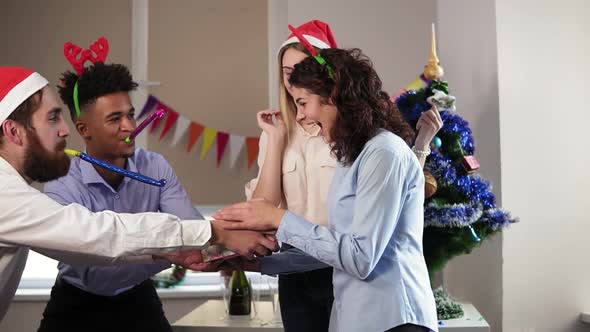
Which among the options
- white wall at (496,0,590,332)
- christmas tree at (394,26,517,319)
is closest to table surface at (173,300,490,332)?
christmas tree at (394,26,517,319)

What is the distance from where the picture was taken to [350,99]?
154 cm

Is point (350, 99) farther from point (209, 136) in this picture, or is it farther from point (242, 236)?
point (209, 136)

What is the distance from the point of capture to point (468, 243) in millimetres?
2447

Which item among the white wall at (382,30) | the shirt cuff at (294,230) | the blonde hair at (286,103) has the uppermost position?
the white wall at (382,30)

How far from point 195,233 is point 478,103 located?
1485 mm

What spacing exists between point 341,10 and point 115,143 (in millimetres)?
1616

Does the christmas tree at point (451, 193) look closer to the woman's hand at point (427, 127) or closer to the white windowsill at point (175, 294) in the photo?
the woman's hand at point (427, 127)

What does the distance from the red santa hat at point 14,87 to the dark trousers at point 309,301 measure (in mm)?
836

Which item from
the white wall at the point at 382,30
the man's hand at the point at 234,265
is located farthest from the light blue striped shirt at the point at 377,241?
the white wall at the point at 382,30

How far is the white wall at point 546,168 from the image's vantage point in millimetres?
2697

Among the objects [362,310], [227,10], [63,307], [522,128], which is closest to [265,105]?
[227,10]

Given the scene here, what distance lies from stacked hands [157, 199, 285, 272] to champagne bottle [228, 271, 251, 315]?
76 centimetres

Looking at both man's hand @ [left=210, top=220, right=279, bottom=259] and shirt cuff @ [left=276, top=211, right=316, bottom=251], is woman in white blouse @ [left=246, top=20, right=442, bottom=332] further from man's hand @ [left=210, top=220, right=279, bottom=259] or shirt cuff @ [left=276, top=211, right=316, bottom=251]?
shirt cuff @ [left=276, top=211, right=316, bottom=251]

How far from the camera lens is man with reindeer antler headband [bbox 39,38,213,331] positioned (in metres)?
2.04
